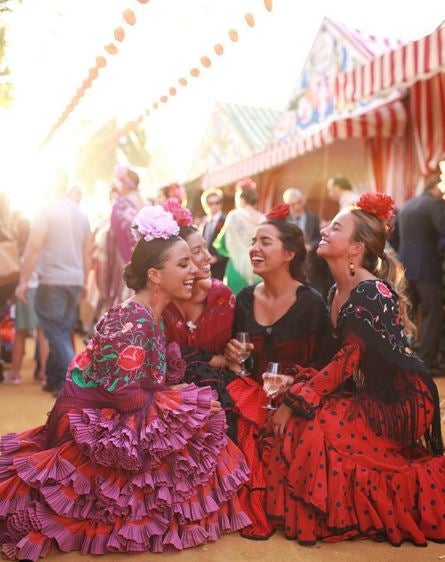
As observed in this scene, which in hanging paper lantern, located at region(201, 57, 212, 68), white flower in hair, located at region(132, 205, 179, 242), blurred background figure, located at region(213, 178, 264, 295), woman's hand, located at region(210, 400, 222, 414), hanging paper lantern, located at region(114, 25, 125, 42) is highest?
hanging paper lantern, located at region(114, 25, 125, 42)

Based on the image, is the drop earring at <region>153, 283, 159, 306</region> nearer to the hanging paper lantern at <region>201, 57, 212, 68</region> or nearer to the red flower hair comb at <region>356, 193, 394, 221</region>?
the red flower hair comb at <region>356, 193, 394, 221</region>

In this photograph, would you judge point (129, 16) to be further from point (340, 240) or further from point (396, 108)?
point (396, 108)

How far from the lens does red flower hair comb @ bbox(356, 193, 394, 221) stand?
354 centimetres

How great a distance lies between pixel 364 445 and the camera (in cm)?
315

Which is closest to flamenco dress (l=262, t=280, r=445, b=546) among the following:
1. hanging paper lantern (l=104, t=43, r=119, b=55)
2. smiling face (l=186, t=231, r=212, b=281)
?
smiling face (l=186, t=231, r=212, b=281)

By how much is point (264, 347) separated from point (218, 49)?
13.6 ft

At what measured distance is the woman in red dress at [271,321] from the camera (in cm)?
338

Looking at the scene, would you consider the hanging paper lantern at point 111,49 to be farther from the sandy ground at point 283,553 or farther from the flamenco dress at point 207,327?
the sandy ground at point 283,553

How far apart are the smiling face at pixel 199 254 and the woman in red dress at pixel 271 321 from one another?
0.27 metres

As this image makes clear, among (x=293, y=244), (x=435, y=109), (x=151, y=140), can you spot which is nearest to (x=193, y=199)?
(x=435, y=109)

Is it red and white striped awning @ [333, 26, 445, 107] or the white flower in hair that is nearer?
the white flower in hair

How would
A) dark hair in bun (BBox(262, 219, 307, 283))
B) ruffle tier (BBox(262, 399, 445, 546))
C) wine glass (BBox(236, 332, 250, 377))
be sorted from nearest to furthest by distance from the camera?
ruffle tier (BBox(262, 399, 445, 546)) < wine glass (BBox(236, 332, 250, 377)) < dark hair in bun (BBox(262, 219, 307, 283))

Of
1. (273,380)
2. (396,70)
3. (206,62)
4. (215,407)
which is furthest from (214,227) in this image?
(215,407)

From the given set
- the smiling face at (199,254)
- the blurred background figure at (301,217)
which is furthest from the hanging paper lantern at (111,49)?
the smiling face at (199,254)
